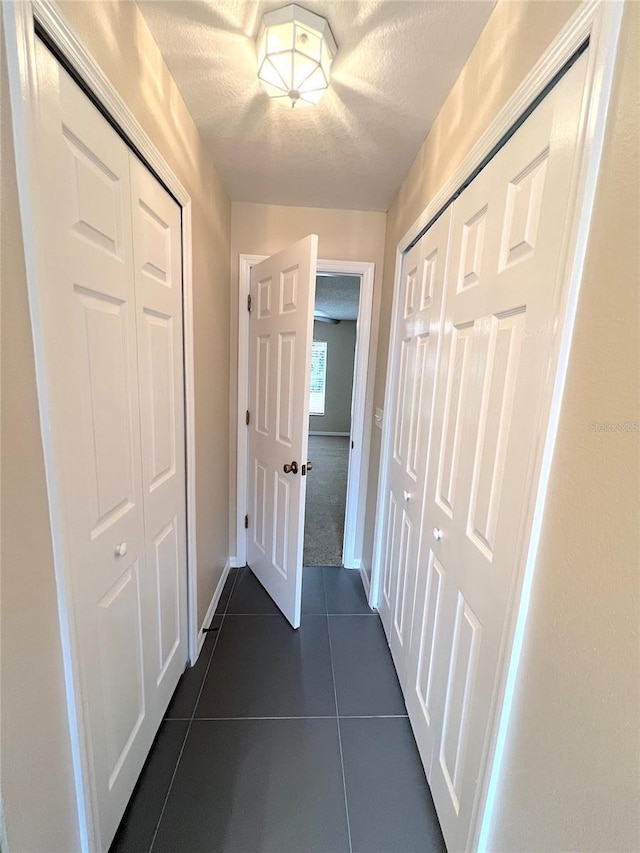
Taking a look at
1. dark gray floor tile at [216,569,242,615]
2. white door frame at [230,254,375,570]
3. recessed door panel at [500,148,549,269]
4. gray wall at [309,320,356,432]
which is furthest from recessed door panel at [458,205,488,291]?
gray wall at [309,320,356,432]

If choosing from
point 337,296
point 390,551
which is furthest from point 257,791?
point 337,296

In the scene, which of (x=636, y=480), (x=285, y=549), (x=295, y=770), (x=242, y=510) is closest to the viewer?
(x=636, y=480)

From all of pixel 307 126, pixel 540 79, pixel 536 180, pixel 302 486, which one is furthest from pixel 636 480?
pixel 307 126

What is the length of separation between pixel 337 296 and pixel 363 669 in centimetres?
443

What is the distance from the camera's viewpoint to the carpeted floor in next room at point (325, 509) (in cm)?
277

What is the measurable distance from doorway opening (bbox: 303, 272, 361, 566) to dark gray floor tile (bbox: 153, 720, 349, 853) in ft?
4.13

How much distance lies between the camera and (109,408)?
3.16ft

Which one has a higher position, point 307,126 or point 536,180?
point 307,126

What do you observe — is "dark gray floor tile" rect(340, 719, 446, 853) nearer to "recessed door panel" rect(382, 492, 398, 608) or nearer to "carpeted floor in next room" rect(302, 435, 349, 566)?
"recessed door panel" rect(382, 492, 398, 608)

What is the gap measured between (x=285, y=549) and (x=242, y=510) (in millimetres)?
576

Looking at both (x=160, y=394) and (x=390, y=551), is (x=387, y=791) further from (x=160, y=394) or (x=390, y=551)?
(x=160, y=394)

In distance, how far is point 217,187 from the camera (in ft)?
6.08

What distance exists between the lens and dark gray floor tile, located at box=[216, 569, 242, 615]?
2104 mm

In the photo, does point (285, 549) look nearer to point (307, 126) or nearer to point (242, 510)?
point (242, 510)
